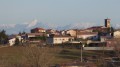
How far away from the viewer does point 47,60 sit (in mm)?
24094

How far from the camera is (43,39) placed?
64000 millimetres

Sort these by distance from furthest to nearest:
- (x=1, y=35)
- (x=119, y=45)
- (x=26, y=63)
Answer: (x=1, y=35), (x=119, y=45), (x=26, y=63)

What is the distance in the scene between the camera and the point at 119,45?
40156 mm

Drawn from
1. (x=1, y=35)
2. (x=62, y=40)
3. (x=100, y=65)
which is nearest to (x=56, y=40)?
(x=62, y=40)

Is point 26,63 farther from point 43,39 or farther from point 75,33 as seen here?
point 75,33

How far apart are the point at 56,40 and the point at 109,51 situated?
2071cm

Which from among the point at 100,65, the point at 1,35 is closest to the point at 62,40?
the point at 1,35

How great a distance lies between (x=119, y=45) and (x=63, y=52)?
619 centimetres

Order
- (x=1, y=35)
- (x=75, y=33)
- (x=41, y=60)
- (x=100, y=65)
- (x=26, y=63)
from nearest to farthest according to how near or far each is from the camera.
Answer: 1. (x=41, y=60)
2. (x=26, y=63)
3. (x=100, y=65)
4. (x=1, y=35)
5. (x=75, y=33)

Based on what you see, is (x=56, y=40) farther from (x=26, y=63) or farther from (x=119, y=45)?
(x=26, y=63)

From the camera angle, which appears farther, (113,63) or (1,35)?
(1,35)

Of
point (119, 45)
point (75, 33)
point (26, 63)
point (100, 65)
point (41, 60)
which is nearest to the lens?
point (41, 60)

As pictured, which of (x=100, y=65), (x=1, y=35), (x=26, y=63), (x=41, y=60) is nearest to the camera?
(x=41, y=60)

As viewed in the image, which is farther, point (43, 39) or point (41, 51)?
point (43, 39)
